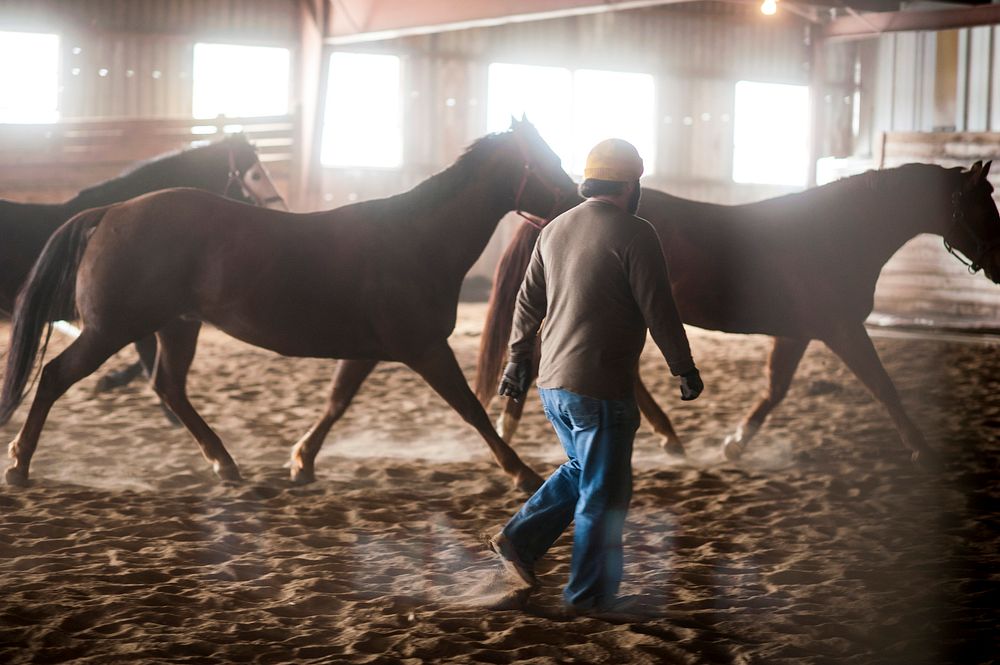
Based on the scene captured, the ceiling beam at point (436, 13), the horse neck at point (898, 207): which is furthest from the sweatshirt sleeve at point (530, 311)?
the ceiling beam at point (436, 13)

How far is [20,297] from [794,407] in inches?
197

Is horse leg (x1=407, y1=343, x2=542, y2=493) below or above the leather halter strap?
below

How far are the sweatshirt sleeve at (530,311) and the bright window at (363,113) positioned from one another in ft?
41.4

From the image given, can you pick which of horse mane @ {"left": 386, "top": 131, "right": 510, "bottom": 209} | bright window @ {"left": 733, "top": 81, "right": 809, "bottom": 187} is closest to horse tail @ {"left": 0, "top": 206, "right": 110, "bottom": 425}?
horse mane @ {"left": 386, "top": 131, "right": 510, "bottom": 209}

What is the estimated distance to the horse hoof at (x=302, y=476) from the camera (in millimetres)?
5434

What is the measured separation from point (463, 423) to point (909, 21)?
8365 millimetres

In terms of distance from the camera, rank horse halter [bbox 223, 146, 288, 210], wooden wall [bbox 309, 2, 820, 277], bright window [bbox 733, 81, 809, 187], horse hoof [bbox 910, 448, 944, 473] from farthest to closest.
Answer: bright window [bbox 733, 81, 809, 187], wooden wall [bbox 309, 2, 820, 277], horse halter [bbox 223, 146, 288, 210], horse hoof [bbox 910, 448, 944, 473]

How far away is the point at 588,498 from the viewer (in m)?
3.53

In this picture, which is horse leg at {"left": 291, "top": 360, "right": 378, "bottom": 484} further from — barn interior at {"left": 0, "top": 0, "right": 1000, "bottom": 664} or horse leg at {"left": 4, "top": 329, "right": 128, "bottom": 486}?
horse leg at {"left": 4, "top": 329, "right": 128, "bottom": 486}

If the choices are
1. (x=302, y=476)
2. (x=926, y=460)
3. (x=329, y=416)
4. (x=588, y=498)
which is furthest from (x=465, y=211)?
(x=926, y=460)

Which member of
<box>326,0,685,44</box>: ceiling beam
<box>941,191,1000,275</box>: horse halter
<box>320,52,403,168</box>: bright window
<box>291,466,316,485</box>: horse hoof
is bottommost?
<box>291,466,316,485</box>: horse hoof

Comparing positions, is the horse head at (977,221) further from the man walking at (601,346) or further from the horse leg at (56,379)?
the horse leg at (56,379)

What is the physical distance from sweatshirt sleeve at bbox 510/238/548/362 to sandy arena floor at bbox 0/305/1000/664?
860mm

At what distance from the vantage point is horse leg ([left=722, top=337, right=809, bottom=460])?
6.26m
